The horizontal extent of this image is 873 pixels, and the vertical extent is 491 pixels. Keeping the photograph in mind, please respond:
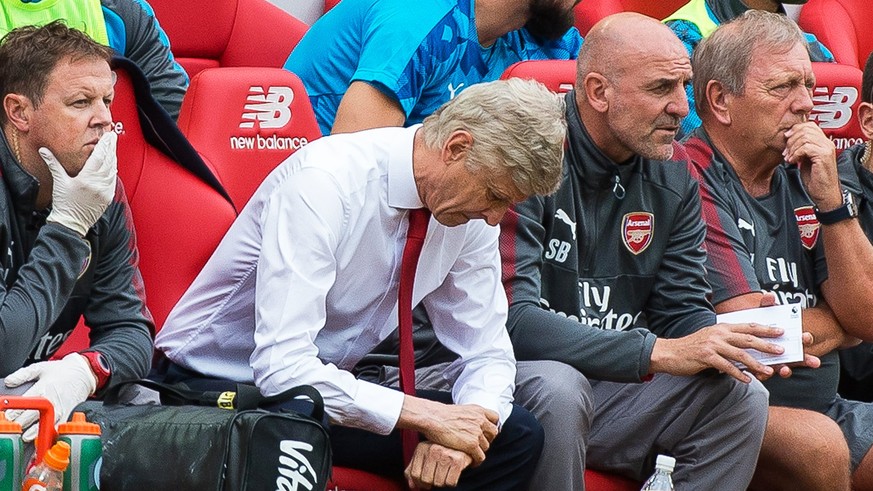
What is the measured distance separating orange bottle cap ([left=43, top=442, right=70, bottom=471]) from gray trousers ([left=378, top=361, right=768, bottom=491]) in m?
0.83

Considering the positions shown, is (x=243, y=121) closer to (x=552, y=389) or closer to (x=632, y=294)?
(x=632, y=294)

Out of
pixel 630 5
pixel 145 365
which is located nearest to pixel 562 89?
pixel 145 365

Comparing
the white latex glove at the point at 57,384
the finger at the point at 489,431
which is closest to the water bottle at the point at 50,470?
the white latex glove at the point at 57,384

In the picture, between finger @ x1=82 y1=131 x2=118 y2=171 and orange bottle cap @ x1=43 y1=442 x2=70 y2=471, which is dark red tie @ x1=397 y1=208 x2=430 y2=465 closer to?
finger @ x1=82 y1=131 x2=118 y2=171

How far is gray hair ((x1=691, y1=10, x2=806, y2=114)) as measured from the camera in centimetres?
340

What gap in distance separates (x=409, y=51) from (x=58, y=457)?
5.94 feet

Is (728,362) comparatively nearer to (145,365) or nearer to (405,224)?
(405,224)

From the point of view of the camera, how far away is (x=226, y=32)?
452 centimetres

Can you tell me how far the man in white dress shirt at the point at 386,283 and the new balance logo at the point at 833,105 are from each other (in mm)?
1631

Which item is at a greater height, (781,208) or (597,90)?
(597,90)

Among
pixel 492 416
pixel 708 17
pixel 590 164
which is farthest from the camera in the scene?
pixel 708 17

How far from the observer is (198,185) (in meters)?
3.12

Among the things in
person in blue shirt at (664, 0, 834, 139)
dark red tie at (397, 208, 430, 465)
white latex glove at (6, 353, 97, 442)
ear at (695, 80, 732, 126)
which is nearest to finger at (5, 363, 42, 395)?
white latex glove at (6, 353, 97, 442)

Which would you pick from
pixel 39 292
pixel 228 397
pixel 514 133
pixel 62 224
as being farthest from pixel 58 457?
pixel 514 133
